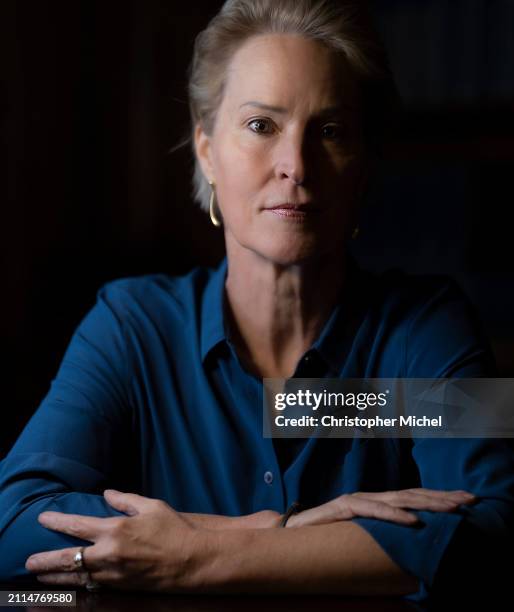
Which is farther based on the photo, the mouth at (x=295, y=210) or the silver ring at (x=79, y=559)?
the mouth at (x=295, y=210)

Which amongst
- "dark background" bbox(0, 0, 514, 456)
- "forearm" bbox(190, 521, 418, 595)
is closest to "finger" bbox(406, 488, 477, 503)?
Answer: "forearm" bbox(190, 521, 418, 595)

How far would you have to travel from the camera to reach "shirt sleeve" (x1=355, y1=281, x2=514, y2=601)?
1015mm

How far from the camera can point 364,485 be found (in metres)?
1.29

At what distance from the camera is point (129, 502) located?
1074mm

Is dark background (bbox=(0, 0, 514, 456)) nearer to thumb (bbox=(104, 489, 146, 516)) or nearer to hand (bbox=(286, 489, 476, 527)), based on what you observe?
thumb (bbox=(104, 489, 146, 516))

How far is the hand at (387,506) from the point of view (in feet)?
3.41

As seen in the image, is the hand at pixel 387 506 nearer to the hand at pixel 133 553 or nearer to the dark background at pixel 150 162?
the hand at pixel 133 553

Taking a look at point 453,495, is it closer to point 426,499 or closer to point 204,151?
point 426,499

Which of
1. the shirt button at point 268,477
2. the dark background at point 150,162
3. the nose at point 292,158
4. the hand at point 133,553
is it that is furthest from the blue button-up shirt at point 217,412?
the dark background at point 150,162

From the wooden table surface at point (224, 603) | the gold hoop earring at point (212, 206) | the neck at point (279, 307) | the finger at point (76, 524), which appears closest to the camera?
the wooden table surface at point (224, 603)

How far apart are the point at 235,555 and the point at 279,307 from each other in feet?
1.56

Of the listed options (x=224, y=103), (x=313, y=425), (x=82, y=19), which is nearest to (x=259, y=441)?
(x=313, y=425)

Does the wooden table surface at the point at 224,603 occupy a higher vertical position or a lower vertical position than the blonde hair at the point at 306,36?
lower

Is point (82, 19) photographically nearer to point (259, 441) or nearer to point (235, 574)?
point (259, 441)
